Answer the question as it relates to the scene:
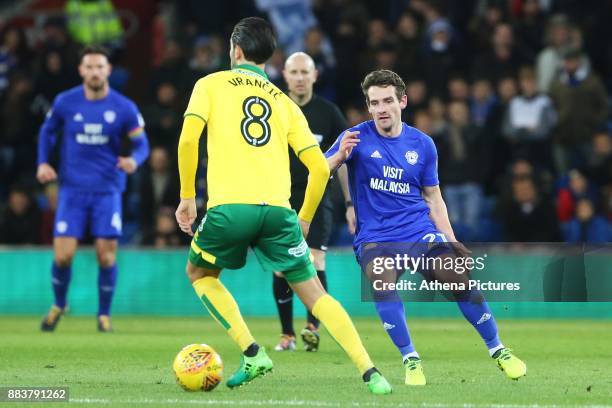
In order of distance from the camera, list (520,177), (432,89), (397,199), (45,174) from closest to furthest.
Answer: (397,199) < (45,174) < (520,177) < (432,89)

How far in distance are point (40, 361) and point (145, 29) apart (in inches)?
504

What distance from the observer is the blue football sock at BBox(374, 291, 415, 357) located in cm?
848

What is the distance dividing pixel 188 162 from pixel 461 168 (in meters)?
9.68

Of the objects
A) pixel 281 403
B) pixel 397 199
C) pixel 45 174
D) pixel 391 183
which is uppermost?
pixel 45 174

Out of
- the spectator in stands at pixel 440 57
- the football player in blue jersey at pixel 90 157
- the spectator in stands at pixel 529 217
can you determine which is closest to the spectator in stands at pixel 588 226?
the spectator in stands at pixel 529 217

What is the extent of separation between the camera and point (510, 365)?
8648mm

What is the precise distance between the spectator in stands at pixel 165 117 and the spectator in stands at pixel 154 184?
2.21 feet

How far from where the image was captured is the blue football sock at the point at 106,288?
13602 mm

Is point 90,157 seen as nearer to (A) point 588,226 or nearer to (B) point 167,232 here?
(B) point 167,232

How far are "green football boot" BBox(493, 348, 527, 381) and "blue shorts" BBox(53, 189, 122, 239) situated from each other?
5.69 metres

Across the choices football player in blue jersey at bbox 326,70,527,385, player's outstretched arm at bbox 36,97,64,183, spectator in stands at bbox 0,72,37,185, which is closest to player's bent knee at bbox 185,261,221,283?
football player in blue jersey at bbox 326,70,527,385

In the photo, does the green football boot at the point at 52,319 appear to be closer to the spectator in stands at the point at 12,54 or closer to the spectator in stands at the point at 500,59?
the spectator in stands at the point at 500,59

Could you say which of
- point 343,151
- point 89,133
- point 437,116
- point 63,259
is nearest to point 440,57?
point 437,116

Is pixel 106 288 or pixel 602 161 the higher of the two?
pixel 602 161
